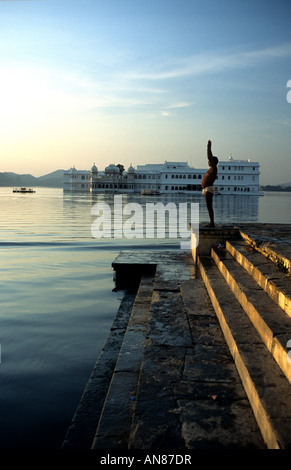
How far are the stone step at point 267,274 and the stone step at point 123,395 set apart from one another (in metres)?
1.16

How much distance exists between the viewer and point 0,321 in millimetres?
4293

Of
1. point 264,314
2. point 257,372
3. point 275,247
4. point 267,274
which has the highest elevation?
point 275,247

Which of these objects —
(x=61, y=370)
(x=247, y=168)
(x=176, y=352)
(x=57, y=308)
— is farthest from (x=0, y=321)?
(x=247, y=168)

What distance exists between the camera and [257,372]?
84.2 inches

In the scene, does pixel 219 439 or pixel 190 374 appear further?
pixel 190 374

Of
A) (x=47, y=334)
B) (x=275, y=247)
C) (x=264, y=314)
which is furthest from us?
(x=275, y=247)

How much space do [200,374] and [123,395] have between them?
1.69 ft

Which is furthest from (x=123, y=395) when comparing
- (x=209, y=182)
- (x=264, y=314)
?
(x=209, y=182)

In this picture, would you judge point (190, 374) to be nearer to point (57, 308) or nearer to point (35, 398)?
point (35, 398)

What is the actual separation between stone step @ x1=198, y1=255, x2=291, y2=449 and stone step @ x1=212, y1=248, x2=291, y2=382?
0.02m

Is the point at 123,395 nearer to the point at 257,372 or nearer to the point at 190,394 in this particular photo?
the point at 190,394

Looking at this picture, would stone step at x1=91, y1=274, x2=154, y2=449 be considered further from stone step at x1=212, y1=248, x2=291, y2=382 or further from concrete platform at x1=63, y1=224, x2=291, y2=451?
stone step at x1=212, y1=248, x2=291, y2=382
